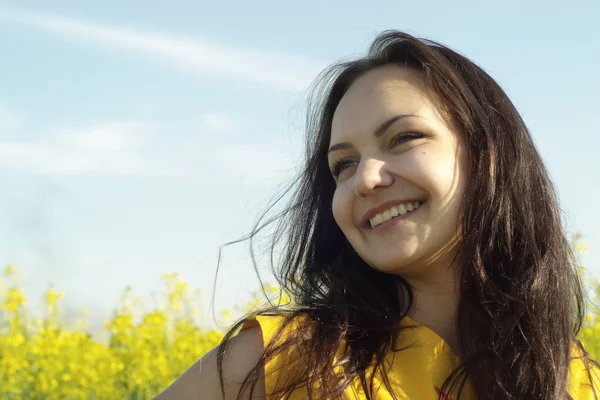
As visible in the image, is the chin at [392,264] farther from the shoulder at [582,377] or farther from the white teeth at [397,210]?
the shoulder at [582,377]

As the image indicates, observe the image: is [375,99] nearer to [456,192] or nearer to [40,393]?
[456,192]

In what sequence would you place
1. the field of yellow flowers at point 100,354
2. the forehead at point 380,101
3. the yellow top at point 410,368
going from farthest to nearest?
the field of yellow flowers at point 100,354 < the forehead at point 380,101 < the yellow top at point 410,368

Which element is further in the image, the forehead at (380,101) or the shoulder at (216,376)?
the forehead at (380,101)

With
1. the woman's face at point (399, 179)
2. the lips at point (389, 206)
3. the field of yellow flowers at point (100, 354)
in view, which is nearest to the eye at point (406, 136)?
the woman's face at point (399, 179)

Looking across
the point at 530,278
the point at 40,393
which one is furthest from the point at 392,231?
the point at 40,393

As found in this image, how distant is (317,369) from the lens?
1636mm

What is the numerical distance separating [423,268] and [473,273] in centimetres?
11

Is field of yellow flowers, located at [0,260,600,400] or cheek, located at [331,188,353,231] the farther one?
field of yellow flowers, located at [0,260,600,400]

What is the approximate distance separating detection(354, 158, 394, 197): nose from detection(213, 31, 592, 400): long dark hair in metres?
0.20

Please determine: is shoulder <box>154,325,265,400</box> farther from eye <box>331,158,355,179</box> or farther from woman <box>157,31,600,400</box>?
eye <box>331,158,355,179</box>

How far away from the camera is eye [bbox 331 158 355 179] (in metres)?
1.85

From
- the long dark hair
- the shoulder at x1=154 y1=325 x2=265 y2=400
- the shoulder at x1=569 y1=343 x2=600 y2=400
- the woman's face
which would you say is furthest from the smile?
the shoulder at x1=569 y1=343 x2=600 y2=400

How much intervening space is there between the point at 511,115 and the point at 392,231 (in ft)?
1.55

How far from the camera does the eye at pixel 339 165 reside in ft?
6.07
